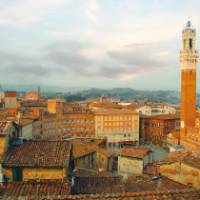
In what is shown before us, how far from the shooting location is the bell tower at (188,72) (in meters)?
57.8

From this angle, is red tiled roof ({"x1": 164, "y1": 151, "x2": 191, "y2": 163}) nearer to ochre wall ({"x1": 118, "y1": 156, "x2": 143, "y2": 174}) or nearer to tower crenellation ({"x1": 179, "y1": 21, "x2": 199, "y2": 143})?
ochre wall ({"x1": 118, "y1": 156, "x2": 143, "y2": 174})

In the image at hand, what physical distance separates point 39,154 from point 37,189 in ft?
10.6

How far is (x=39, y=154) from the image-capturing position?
51.4 feet

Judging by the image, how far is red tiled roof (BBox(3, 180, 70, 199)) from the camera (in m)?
12.3

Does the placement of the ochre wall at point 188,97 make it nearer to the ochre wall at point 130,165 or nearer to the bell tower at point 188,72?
the bell tower at point 188,72

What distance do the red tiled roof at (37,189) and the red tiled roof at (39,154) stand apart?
6.93 feet

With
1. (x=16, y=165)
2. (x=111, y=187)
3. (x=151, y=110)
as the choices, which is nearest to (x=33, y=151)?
(x=16, y=165)

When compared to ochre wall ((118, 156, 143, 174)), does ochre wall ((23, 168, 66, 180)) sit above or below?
above

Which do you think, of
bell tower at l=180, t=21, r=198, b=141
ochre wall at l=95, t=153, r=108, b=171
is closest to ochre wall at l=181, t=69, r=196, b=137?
bell tower at l=180, t=21, r=198, b=141

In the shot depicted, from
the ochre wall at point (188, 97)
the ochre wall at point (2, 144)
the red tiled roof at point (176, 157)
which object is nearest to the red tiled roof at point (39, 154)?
the ochre wall at point (2, 144)

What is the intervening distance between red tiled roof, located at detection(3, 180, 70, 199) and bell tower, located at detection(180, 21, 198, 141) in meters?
47.5

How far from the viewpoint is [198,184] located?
23359 mm

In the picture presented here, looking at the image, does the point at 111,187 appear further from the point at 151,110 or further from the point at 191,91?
the point at 151,110

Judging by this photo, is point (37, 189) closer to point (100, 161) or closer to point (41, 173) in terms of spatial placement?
point (41, 173)
